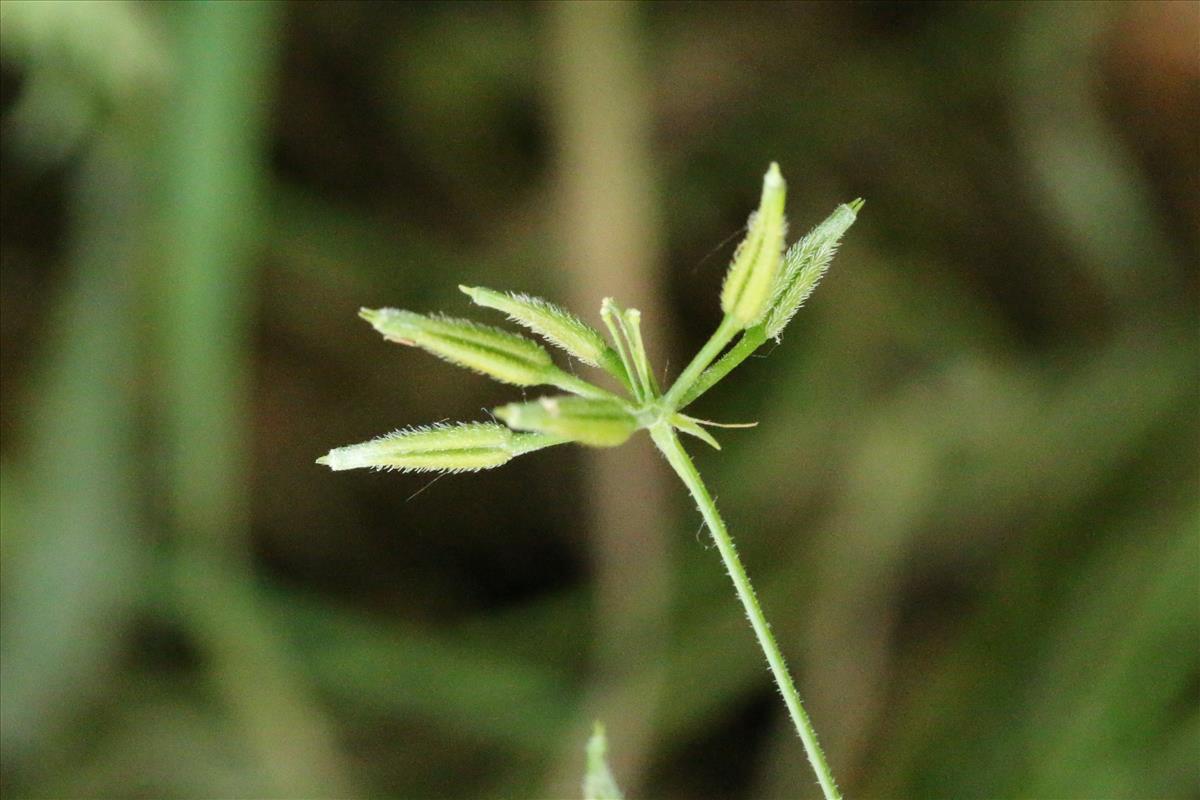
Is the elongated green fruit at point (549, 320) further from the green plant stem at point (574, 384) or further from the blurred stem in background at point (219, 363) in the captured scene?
the blurred stem in background at point (219, 363)

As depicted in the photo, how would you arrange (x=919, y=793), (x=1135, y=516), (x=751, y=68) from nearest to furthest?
(x=919, y=793)
(x=1135, y=516)
(x=751, y=68)

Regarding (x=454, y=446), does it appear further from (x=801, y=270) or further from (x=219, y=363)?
(x=219, y=363)

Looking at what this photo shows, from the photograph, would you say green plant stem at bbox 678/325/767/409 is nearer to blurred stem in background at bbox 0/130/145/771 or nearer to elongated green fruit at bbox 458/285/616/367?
elongated green fruit at bbox 458/285/616/367

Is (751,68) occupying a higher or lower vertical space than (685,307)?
higher

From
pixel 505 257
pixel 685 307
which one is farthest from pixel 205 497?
pixel 685 307

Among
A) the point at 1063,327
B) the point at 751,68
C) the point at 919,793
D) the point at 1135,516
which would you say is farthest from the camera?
the point at 751,68

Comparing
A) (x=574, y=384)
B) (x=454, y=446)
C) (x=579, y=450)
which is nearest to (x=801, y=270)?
(x=574, y=384)

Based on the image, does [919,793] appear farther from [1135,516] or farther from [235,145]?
[235,145]
